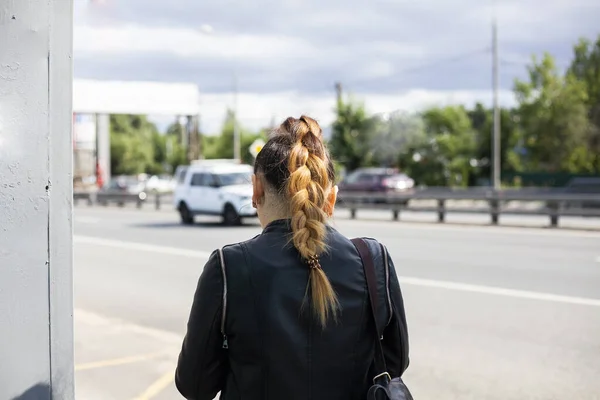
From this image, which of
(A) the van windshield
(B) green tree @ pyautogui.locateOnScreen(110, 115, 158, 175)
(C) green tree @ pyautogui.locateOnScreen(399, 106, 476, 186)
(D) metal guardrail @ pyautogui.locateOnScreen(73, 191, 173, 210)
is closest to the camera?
(A) the van windshield

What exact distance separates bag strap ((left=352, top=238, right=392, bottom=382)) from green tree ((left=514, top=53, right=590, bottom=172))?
48736mm

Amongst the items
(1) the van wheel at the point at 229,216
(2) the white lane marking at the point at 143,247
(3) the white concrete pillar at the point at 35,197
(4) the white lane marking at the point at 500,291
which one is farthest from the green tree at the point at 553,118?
(3) the white concrete pillar at the point at 35,197

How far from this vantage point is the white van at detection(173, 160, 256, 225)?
23812 mm

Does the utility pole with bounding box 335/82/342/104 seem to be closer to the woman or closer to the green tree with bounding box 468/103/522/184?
the green tree with bounding box 468/103/522/184

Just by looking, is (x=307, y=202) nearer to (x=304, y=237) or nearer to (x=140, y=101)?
(x=304, y=237)

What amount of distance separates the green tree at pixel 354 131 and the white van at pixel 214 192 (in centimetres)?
3426

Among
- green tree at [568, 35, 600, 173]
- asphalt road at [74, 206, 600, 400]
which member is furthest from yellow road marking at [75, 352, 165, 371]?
green tree at [568, 35, 600, 173]

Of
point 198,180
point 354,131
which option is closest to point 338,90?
point 354,131

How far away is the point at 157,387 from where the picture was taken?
618 centimetres

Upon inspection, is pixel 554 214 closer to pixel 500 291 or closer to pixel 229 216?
pixel 229 216

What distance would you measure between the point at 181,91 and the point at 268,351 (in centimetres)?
3933

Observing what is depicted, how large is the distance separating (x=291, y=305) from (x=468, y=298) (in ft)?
26.8

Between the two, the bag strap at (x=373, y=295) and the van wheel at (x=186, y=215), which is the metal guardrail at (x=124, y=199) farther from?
the bag strap at (x=373, y=295)

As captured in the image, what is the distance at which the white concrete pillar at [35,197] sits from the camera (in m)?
2.89
